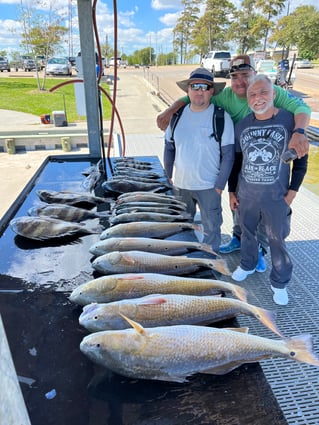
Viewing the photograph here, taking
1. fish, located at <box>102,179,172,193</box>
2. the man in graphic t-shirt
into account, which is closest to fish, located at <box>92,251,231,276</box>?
the man in graphic t-shirt

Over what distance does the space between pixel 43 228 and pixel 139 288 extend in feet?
3.97

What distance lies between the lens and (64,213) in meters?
2.92

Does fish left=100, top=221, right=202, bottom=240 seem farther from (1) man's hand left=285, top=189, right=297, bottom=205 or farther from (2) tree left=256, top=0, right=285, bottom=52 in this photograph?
(2) tree left=256, top=0, right=285, bottom=52

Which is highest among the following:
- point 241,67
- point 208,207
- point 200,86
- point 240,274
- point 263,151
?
point 241,67

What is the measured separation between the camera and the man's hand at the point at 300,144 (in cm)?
254

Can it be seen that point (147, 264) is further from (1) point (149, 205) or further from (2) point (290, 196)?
(2) point (290, 196)

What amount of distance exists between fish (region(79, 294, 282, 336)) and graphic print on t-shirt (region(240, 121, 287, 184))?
139 cm

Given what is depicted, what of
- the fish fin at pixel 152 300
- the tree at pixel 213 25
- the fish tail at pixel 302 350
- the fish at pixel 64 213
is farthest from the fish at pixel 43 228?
the tree at pixel 213 25

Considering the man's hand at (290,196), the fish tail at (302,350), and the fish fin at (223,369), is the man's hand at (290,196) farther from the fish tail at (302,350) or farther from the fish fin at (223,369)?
the fish fin at (223,369)

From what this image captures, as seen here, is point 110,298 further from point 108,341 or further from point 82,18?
point 82,18

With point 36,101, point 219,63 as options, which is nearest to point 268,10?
point 219,63

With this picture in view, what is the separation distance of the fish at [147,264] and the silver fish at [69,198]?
1.29 meters

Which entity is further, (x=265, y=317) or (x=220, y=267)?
(x=220, y=267)

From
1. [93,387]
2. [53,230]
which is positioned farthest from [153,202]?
[93,387]
